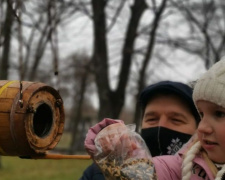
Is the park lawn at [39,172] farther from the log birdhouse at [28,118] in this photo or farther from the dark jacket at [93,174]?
the log birdhouse at [28,118]

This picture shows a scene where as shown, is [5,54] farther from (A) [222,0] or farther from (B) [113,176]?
(B) [113,176]

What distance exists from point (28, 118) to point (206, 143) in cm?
69

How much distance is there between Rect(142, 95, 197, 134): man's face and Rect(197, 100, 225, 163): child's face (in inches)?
24.2

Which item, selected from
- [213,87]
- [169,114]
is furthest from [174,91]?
[213,87]

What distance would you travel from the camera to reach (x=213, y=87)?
1.52 meters

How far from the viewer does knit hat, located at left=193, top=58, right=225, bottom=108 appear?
4.90 ft

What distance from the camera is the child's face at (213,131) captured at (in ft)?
4.84

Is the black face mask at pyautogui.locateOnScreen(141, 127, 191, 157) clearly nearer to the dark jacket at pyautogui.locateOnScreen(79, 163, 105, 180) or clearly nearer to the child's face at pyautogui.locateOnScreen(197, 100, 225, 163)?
the dark jacket at pyautogui.locateOnScreen(79, 163, 105, 180)

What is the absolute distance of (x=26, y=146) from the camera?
1776 millimetres

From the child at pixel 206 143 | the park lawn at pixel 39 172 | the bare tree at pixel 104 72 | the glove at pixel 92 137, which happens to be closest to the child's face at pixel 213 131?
the child at pixel 206 143

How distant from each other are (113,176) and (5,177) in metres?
10.8

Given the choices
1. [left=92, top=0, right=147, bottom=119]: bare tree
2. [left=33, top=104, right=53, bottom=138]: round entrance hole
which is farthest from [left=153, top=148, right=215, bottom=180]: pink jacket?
[left=92, top=0, right=147, bottom=119]: bare tree

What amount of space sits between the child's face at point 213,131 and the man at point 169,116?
608mm

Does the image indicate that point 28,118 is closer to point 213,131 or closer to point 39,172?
point 213,131
